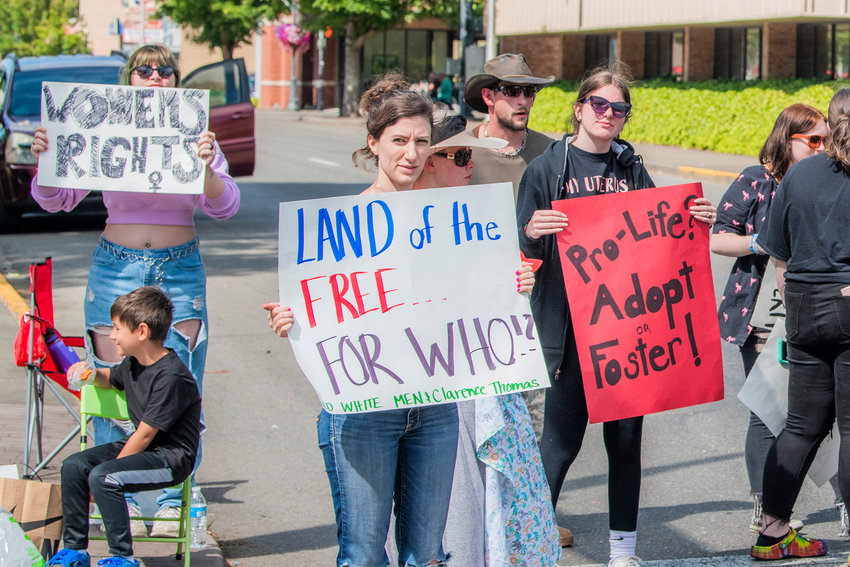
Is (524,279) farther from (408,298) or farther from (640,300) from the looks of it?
(640,300)

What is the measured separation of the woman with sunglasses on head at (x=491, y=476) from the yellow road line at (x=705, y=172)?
16.1m

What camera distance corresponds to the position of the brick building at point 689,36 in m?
24.4

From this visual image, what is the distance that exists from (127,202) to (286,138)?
29.6 meters

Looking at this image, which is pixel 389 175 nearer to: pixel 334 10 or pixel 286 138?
pixel 286 138

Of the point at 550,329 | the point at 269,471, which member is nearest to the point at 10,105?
the point at 269,471

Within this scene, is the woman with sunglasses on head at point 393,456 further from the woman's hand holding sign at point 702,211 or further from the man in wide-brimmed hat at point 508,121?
the man in wide-brimmed hat at point 508,121

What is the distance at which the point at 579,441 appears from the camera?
4484 mm

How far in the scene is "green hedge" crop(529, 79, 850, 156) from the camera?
22188 millimetres

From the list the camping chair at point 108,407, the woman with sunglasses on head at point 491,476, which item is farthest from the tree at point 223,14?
the woman with sunglasses on head at point 491,476

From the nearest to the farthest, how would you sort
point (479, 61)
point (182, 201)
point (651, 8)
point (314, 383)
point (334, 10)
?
1. point (314, 383)
2. point (182, 201)
3. point (479, 61)
4. point (651, 8)
5. point (334, 10)

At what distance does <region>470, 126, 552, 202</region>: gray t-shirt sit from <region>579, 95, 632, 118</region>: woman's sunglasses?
2.11ft

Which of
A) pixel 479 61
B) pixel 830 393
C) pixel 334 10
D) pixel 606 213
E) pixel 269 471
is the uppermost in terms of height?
pixel 334 10

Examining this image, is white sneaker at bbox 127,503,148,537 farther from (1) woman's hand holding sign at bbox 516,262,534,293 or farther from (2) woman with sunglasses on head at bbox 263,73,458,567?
(1) woman's hand holding sign at bbox 516,262,534,293

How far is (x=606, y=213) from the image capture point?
13.8 ft
